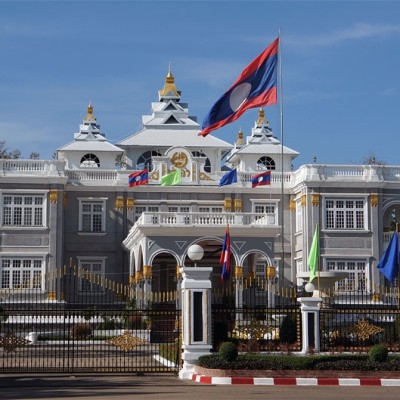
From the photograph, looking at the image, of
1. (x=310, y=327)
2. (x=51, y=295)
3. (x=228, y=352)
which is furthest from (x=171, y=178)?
(x=228, y=352)

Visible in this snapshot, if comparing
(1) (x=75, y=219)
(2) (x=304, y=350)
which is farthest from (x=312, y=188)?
(2) (x=304, y=350)

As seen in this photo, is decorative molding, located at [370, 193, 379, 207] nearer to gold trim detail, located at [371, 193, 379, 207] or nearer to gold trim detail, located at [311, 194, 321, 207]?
gold trim detail, located at [371, 193, 379, 207]

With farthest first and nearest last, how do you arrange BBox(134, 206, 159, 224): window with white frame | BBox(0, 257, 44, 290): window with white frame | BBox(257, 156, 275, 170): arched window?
BBox(257, 156, 275, 170): arched window → BBox(134, 206, 159, 224): window with white frame → BBox(0, 257, 44, 290): window with white frame

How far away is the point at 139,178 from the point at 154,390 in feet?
86.2

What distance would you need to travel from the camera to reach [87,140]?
5159 cm

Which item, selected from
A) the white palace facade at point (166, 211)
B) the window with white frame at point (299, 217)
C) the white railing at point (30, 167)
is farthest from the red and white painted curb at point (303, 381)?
the white railing at point (30, 167)

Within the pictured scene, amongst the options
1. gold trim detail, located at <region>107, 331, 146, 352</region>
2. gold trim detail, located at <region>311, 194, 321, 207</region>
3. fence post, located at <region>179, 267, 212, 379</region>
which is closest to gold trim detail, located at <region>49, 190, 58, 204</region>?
gold trim detail, located at <region>311, 194, 321, 207</region>

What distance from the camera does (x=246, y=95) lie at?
→ 1076 inches

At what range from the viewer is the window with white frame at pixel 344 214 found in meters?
46.2

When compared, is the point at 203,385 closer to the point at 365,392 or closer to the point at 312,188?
the point at 365,392

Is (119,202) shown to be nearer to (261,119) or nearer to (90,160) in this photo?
(90,160)

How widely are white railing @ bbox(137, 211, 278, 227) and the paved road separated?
18640 mm

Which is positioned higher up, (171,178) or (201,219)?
(171,178)

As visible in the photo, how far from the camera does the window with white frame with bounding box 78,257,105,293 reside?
46.0 m
